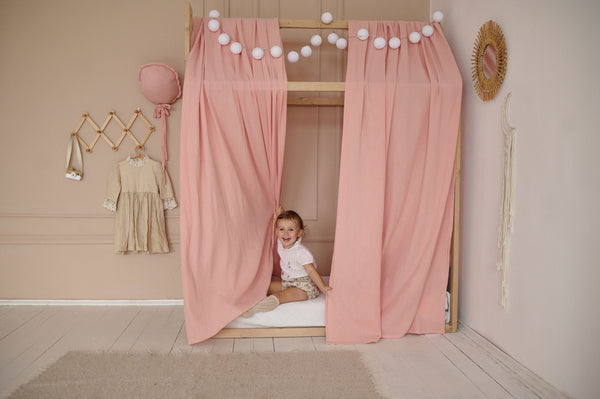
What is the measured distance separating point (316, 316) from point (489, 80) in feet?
5.62

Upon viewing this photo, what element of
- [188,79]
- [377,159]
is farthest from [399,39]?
[188,79]

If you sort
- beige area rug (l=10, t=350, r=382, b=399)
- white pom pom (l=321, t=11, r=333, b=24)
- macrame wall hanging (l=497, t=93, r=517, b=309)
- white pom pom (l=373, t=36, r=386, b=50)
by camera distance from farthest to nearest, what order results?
white pom pom (l=321, t=11, r=333, b=24), white pom pom (l=373, t=36, r=386, b=50), macrame wall hanging (l=497, t=93, r=517, b=309), beige area rug (l=10, t=350, r=382, b=399)

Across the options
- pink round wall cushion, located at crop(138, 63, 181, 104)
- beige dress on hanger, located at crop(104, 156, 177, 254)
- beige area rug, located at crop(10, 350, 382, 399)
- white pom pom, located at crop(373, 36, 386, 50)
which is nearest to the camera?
beige area rug, located at crop(10, 350, 382, 399)

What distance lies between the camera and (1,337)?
2.66m

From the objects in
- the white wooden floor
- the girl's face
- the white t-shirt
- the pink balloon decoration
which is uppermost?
the pink balloon decoration

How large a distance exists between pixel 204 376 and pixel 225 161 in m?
1.18

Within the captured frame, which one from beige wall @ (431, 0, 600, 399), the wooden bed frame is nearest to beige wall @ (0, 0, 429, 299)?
the wooden bed frame

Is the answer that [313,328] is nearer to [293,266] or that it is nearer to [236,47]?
[293,266]

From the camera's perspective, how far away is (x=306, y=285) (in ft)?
9.43

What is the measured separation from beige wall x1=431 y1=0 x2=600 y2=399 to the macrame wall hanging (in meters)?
0.03

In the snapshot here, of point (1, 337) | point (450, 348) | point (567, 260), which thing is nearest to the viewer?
point (567, 260)

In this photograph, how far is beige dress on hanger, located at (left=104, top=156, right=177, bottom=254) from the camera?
331 cm

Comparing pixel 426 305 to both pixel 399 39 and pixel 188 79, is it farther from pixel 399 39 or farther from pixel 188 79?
pixel 188 79

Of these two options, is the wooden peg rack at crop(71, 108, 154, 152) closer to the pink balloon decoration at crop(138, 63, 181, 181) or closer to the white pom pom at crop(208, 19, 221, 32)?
the pink balloon decoration at crop(138, 63, 181, 181)
